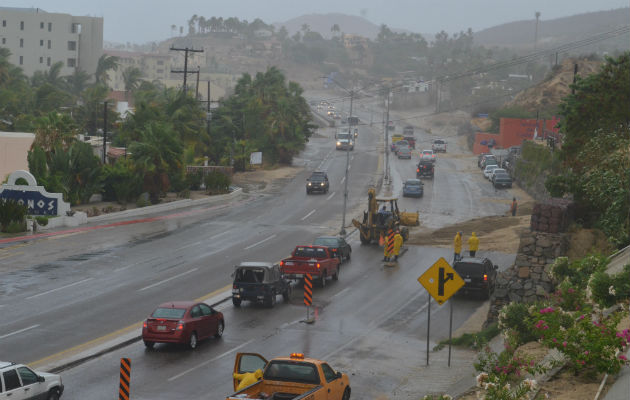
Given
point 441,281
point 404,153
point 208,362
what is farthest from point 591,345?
point 404,153

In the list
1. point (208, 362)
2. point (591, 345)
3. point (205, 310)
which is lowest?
point (208, 362)

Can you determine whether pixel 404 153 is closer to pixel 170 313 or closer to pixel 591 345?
pixel 170 313

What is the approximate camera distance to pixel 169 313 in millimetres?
24328

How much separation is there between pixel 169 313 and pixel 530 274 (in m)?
12.0

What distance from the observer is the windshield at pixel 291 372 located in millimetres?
16250

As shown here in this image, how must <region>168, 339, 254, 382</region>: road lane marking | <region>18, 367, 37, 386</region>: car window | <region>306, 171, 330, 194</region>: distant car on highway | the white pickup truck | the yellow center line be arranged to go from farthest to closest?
the white pickup truck, <region>306, 171, 330, 194</region>: distant car on highway, the yellow center line, <region>168, 339, 254, 382</region>: road lane marking, <region>18, 367, 37, 386</region>: car window

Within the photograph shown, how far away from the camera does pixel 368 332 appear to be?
28125mm

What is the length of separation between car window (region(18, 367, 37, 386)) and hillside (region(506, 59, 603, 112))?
116m

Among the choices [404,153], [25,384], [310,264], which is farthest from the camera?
[404,153]

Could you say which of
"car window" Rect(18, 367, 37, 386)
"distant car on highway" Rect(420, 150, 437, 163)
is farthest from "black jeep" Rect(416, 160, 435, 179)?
"car window" Rect(18, 367, 37, 386)

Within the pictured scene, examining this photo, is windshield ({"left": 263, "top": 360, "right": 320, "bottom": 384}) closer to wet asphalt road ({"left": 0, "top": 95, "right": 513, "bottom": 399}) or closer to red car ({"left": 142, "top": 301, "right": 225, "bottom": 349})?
wet asphalt road ({"left": 0, "top": 95, "right": 513, "bottom": 399})

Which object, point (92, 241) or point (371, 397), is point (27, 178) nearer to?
point (92, 241)

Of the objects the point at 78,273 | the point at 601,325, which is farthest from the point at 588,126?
the point at 601,325

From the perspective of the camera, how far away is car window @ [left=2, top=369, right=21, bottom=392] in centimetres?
Result: 1670
